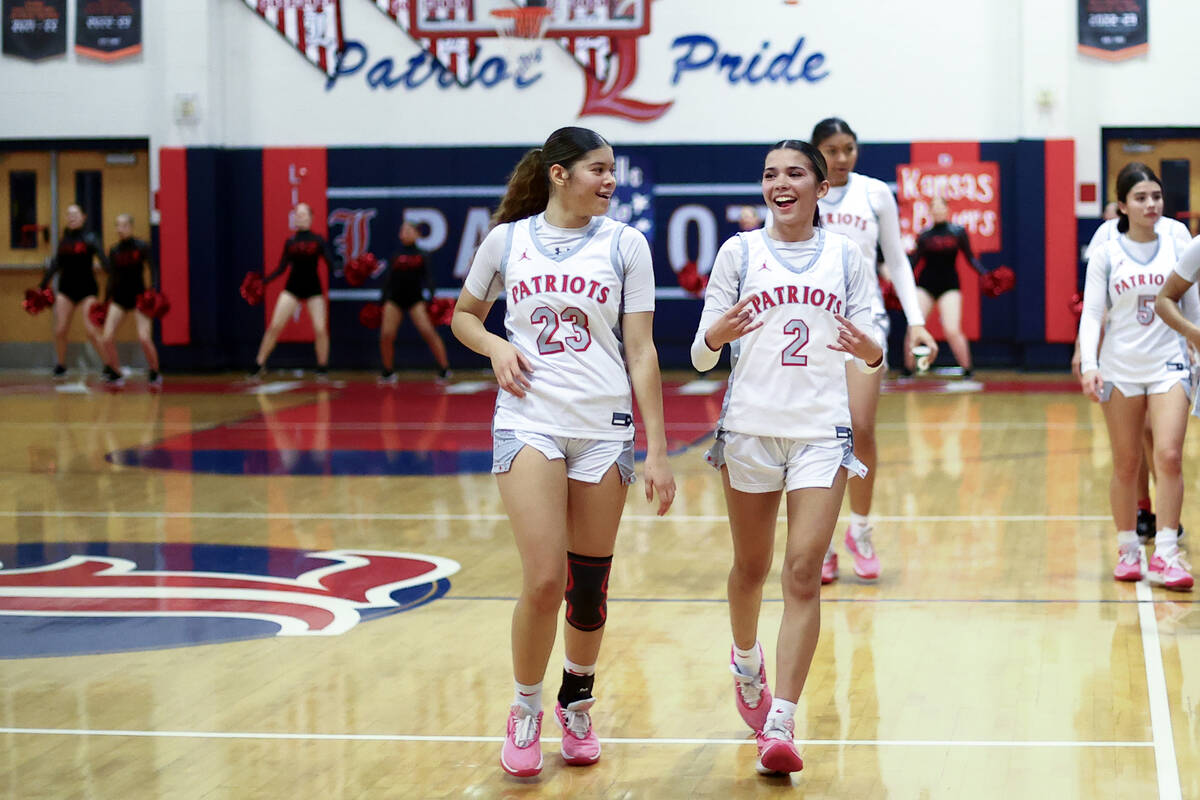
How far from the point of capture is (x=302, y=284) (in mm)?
17656

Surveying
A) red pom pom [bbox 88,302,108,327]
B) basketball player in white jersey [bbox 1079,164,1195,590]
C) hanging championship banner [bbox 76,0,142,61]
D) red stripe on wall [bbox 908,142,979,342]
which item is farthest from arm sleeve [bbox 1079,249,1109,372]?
hanging championship banner [bbox 76,0,142,61]

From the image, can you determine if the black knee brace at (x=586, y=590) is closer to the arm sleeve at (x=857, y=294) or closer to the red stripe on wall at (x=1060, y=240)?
the arm sleeve at (x=857, y=294)

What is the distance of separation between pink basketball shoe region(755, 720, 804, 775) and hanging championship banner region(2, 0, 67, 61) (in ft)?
56.3

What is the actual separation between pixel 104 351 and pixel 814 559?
47.5ft

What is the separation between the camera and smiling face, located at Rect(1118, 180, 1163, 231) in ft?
21.6

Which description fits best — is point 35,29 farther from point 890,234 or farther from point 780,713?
point 780,713

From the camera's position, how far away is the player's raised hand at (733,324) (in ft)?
14.1

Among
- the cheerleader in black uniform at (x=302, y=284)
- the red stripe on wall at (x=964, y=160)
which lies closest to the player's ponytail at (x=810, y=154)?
the cheerleader in black uniform at (x=302, y=284)

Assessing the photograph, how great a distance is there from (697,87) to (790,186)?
14.3 meters

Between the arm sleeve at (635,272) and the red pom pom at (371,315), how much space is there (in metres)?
13.7

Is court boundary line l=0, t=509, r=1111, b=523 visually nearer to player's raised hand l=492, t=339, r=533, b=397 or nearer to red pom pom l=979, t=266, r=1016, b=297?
player's raised hand l=492, t=339, r=533, b=397

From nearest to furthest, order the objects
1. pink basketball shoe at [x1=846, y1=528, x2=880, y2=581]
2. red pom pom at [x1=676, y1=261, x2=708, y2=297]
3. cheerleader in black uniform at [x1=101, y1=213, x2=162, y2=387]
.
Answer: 1. pink basketball shoe at [x1=846, y1=528, x2=880, y2=581]
2. cheerleader in black uniform at [x1=101, y1=213, x2=162, y2=387]
3. red pom pom at [x1=676, y1=261, x2=708, y2=297]

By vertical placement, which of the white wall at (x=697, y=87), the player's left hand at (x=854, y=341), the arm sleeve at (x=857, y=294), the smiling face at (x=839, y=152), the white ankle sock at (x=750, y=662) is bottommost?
the white ankle sock at (x=750, y=662)

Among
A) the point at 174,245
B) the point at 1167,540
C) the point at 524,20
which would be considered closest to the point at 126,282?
the point at 174,245
